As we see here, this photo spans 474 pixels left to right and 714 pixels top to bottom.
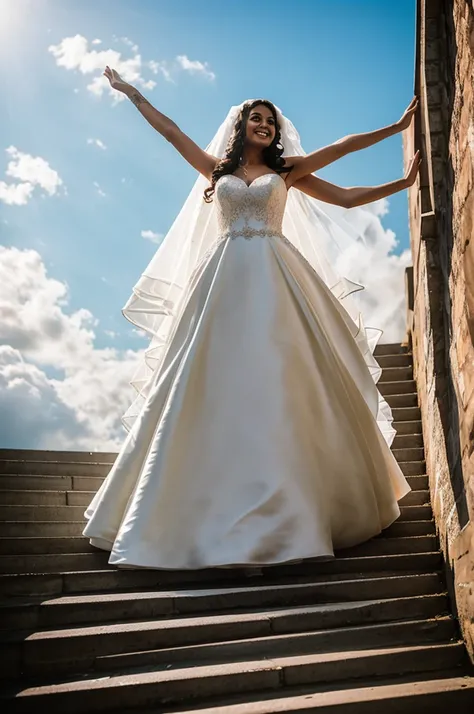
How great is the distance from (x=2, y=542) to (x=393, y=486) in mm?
2320

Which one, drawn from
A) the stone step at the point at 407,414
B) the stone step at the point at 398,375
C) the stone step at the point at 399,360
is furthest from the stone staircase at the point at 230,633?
the stone step at the point at 399,360

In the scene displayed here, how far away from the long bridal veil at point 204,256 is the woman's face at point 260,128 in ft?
0.59

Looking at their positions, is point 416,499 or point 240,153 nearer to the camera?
point 416,499

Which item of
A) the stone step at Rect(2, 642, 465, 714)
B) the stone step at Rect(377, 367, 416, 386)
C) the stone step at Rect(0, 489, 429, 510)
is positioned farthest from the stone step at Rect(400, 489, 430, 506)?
the stone step at Rect(377, 367, 416, 386)

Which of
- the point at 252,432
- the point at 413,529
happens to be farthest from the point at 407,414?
the point at 252,432

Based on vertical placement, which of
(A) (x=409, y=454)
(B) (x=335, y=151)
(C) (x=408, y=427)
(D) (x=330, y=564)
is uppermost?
(B) (x=335, y=151)

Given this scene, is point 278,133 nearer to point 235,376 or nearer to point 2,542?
point 235,376

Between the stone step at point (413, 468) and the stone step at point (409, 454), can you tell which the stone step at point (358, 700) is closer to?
the stone step at point (413, 468)

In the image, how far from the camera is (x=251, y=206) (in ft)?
17.0

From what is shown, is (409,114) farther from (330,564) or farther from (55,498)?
(55,498)

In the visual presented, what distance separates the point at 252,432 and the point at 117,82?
9.33 ft

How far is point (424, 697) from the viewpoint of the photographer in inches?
121

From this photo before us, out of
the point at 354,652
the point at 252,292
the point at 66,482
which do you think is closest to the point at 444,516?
the point at 354,652

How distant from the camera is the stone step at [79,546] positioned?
4379 mm
